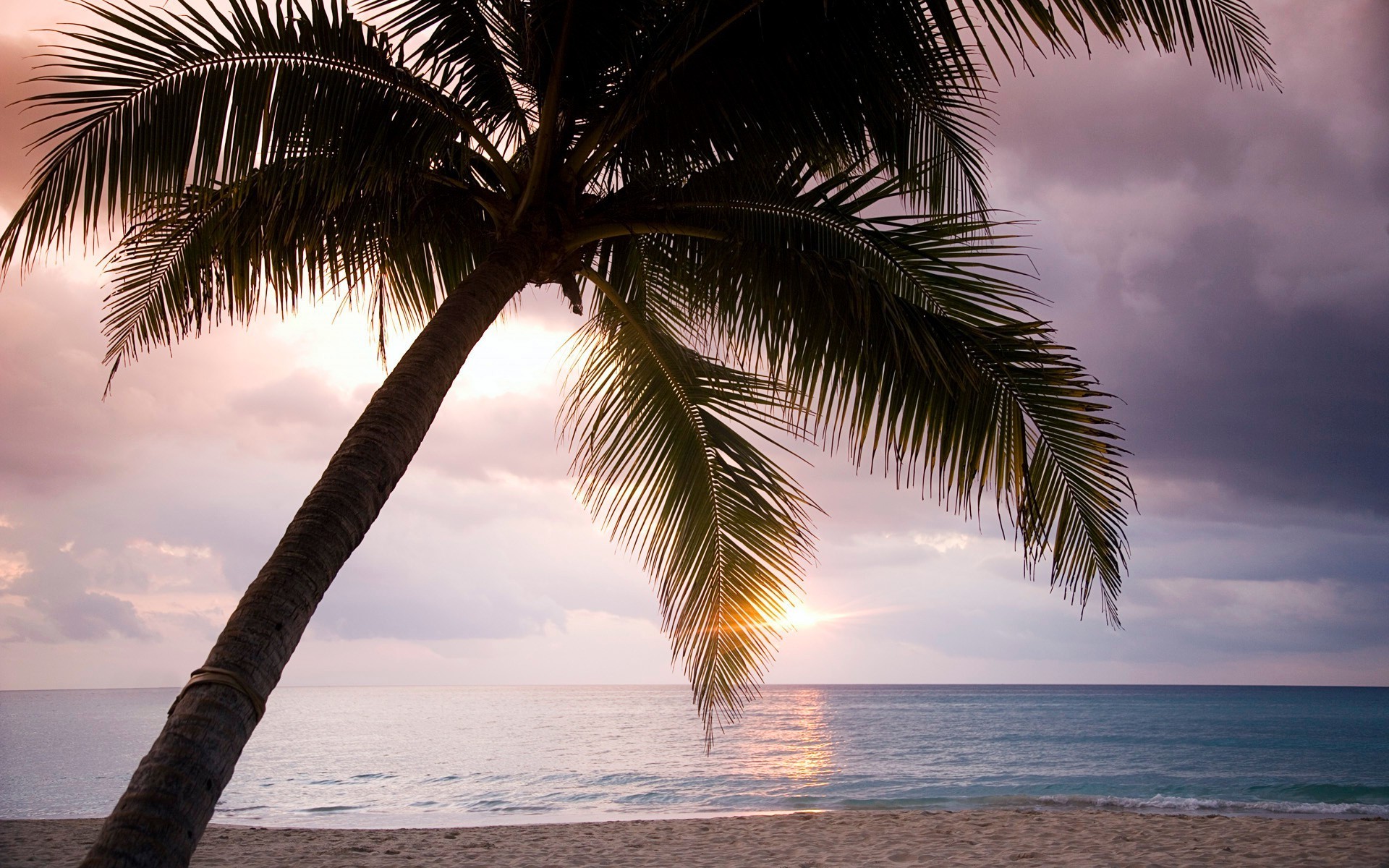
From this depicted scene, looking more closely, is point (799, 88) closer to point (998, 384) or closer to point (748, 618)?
point (998, 384)

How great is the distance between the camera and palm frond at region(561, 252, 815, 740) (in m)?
5.13

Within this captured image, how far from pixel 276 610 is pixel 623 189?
2613 mm

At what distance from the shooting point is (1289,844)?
9.24 m

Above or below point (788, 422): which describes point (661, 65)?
above

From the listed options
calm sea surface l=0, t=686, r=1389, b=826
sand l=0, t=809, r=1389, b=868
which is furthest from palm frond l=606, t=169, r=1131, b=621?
calm sea surface l=0, t=686, r=1389, b=826

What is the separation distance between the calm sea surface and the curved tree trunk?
13913 millimetres

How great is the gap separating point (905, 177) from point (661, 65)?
1.35m

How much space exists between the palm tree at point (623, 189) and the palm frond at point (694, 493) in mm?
544

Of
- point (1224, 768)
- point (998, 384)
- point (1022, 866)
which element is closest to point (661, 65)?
point (998, 384)

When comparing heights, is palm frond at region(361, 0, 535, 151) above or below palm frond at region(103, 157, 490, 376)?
above

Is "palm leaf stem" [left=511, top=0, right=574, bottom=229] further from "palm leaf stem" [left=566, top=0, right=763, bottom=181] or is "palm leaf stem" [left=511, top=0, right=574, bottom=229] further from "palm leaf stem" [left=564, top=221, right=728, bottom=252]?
"palm leaf stem" [left=564, top=221, right=728, bottom=252]

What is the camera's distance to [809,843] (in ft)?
31.5

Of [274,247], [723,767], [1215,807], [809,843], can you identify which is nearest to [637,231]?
[274,247]

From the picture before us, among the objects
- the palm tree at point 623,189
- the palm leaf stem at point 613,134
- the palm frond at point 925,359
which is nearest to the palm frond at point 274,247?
the palm tree at point 623,189
